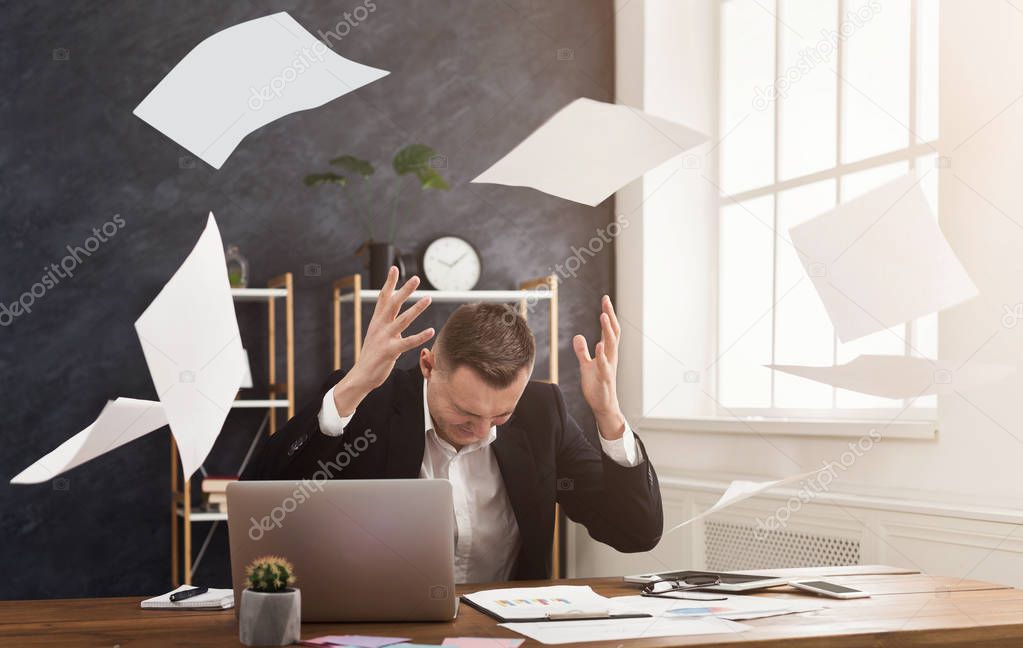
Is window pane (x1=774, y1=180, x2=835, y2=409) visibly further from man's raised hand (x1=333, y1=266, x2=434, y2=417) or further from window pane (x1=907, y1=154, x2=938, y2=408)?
man's raised hand (x1=333, y1=266, x2=434, y2=417)

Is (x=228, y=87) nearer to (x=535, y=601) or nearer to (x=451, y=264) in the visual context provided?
(x=535, y=601)

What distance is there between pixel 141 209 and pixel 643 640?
304 centimetres

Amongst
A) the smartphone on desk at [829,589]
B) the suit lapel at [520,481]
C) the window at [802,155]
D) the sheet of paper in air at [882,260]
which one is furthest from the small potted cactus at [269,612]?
the window at [802,155]

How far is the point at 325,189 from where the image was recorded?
423 centimetres

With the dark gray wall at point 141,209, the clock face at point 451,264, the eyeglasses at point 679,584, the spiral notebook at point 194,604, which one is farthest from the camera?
the clock face at point 451,264

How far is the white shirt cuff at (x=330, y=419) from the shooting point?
2.25 metres

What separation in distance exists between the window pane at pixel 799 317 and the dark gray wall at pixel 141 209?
1.04 meters

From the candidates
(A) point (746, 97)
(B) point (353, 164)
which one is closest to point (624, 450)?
(B) point (353, 164)

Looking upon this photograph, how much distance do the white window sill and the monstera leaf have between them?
1269mm

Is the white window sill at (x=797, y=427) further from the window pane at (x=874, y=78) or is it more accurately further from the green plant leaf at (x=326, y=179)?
A: the green plant leaf at (x=326, y=179)

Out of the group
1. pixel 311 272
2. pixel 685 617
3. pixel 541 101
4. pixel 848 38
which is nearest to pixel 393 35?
pixel 541 101

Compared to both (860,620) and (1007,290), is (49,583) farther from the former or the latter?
(1007,290)

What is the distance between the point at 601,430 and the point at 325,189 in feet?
7.34

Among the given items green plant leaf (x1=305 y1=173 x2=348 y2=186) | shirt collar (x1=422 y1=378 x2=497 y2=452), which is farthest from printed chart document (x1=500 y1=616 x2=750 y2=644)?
green plant leaf (x1=305 y1=173 x2=348 y2=186)
